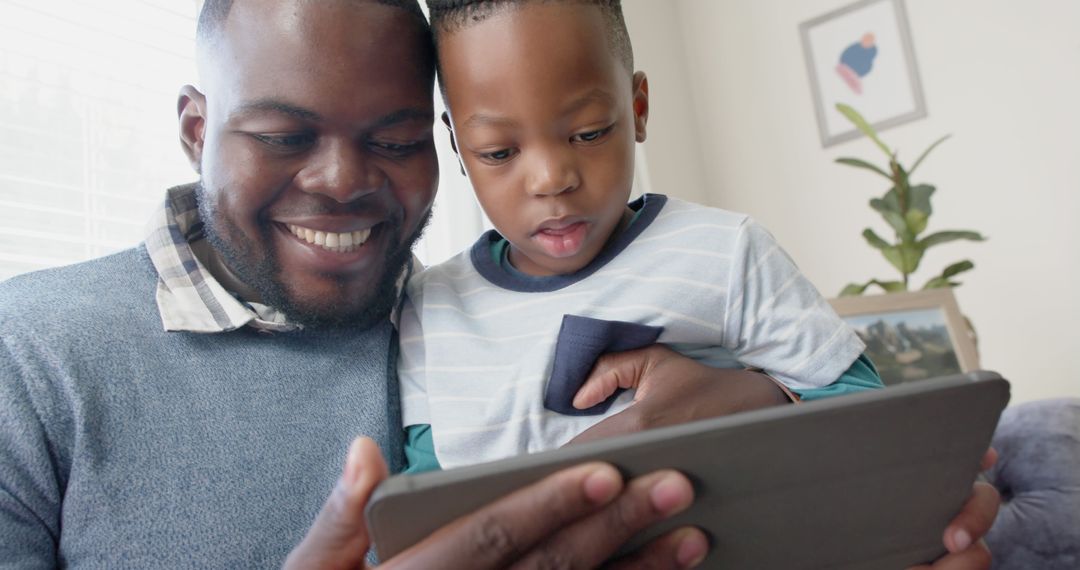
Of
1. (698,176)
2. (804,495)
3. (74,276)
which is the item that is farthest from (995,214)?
(74,276)

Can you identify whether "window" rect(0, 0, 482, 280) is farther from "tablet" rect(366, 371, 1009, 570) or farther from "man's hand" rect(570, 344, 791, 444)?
"tablet" rect(366, 371, 1009, 570)

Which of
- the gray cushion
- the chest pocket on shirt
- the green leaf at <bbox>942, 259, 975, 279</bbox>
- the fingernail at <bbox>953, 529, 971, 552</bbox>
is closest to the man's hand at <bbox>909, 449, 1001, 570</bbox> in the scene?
the fingernail at <bbox>953, 529, 971, 552</bbox>

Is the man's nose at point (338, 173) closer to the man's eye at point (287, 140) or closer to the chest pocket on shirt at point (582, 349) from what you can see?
the man's eye at point (287, 140)

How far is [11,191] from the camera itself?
150 cm

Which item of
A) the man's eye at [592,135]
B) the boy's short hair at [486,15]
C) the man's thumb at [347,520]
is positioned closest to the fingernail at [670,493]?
the man's thumb at [347,520]

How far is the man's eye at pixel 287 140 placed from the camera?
3.48 ft

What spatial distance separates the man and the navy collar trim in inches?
5.7

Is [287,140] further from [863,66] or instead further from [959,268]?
[863,66]

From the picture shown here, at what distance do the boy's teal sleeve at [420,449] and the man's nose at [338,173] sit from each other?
1.10 feet

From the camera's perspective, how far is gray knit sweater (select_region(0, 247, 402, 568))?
0.90m

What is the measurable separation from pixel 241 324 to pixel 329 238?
168 mm

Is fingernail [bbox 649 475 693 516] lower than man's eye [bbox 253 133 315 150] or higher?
lower

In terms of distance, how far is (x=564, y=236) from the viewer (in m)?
1.04

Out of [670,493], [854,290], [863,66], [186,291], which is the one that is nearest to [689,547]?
[670,493]
